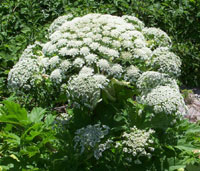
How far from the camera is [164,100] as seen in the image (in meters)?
2.49

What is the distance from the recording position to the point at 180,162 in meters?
3.18

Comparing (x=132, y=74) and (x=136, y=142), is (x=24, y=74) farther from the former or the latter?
(x=136, y=142)

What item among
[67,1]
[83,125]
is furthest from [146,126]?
[67,1]

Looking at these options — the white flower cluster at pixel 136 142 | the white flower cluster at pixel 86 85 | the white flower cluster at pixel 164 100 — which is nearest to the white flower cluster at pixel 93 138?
the white flower cluster at pixel 136 142

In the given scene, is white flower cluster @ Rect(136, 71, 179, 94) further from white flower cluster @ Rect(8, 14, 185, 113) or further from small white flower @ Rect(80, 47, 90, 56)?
small white flower @ Rect(80, 47, 90, 56)

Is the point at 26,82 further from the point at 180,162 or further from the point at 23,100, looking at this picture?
the point at 23,100

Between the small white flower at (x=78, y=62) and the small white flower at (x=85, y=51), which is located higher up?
the small white flower at (x=85, y=51)

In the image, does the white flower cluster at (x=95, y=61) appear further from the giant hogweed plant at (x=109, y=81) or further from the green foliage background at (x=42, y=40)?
the green foliage background at (x=42, y=40)

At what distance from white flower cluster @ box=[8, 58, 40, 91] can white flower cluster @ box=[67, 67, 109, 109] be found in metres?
0.36

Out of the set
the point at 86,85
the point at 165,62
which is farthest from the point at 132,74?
the point at 86,85

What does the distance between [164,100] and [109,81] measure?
1.59 ft

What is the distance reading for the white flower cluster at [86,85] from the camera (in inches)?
96.3

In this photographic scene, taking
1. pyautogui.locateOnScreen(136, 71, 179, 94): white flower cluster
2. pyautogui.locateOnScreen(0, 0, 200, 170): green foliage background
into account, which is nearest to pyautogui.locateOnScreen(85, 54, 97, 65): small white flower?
pyautogui.locateOnScreen(136, 71, 179, 94): white flower cluster

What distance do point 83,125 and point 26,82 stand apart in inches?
28.4
